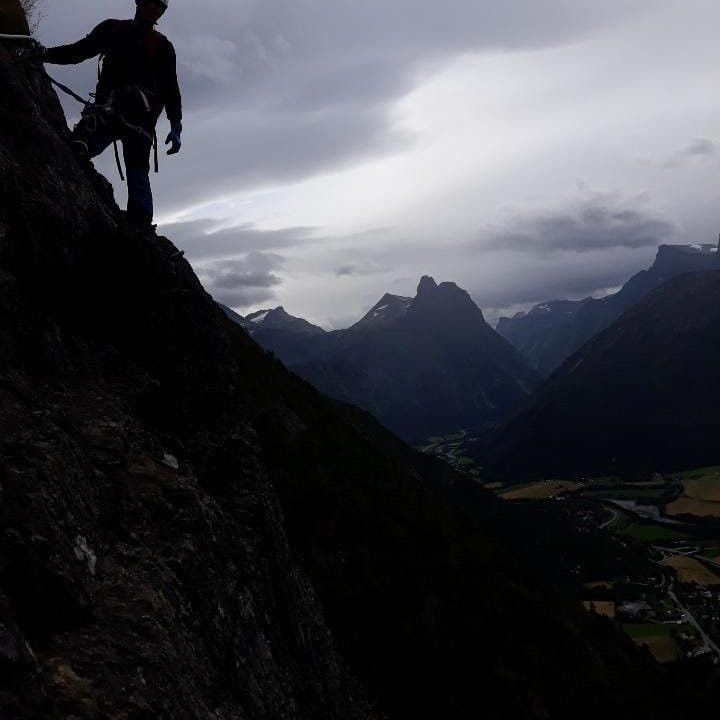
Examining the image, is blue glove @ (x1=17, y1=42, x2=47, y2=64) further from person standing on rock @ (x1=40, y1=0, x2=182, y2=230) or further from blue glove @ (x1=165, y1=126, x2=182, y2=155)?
blue glove @ (x1=165, y1=126, x2=182, y2=155)

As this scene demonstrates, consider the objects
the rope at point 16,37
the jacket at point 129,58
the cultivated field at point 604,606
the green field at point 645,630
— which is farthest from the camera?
the cultivated field at point 604,606

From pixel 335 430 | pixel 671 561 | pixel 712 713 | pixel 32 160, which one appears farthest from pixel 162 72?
pixel 671 561

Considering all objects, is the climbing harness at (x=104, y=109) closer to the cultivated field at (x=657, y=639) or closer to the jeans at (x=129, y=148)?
the jeans at (x=129, y=148)

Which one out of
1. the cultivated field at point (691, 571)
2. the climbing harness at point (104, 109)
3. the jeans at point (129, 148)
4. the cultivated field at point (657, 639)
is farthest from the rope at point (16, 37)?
the cultivated field at point (691, 571)

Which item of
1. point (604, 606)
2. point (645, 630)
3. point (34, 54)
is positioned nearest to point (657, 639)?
point (645, 630)

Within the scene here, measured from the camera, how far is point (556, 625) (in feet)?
262

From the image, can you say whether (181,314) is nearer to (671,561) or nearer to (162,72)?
(162,72)

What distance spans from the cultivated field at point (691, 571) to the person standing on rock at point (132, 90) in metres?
197

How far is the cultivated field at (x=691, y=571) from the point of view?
172m

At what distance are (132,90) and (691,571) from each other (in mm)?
210626

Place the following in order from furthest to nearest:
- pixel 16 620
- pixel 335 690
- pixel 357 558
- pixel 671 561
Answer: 1. pixel 671 561
2. pixel 357 558
3. pixel 335 690
4. pixel 16 620

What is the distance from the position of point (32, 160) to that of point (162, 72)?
4297 mm

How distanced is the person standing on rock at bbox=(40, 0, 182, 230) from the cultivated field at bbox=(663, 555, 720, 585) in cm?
19674

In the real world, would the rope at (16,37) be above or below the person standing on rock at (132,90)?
above
